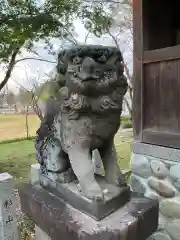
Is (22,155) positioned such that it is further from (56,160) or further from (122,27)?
(56,160)

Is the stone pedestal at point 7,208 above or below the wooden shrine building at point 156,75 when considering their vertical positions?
below

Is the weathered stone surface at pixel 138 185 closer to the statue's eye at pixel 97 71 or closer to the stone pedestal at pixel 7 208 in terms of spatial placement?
the stone pedestal at pixel 7 208

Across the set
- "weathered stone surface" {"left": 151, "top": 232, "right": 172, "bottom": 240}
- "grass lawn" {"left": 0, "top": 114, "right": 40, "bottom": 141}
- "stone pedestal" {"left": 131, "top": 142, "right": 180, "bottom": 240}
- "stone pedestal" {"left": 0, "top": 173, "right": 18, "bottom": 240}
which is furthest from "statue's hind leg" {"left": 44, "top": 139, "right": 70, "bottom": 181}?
"grass lawn" {"left": 0, "top": 114, "right": 40, "bottom": 141}

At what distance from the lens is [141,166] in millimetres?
1825

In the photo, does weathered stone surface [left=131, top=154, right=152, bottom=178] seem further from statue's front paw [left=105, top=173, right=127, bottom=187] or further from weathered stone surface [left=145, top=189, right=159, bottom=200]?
statue's front paw [left=105, top=173, right=127, bottom=187]

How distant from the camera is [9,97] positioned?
5090 mm


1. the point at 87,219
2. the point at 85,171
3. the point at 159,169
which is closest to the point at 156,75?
the point at 159,169

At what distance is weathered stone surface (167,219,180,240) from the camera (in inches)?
65.2

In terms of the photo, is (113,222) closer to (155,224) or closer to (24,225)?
(155,224)

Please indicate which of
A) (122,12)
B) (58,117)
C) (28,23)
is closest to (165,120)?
(58,117)

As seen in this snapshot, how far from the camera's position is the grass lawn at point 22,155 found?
4570mm

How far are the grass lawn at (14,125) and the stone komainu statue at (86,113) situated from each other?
4.22m

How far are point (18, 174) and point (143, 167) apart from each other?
3108mm

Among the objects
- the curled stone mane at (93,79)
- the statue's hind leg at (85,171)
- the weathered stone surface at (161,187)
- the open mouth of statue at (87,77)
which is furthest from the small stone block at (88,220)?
the weathered stone surface at (161,187)
